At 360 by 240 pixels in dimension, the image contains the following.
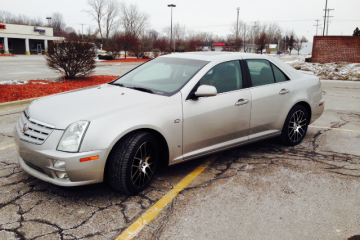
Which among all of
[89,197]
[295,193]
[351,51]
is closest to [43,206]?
[89,197]

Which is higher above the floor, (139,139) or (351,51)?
(351,51)

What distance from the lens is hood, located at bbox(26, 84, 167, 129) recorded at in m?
3.29

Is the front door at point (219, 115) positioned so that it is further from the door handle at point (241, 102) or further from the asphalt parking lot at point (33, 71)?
the asphalt parking lot at point (33, 71)

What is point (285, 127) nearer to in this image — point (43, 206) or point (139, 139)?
point (139, 139)

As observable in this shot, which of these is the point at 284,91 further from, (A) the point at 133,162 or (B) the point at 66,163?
(B) the point at 66,163

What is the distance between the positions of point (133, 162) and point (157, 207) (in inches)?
21.0

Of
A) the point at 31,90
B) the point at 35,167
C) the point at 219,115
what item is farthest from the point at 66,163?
the point at 31,90

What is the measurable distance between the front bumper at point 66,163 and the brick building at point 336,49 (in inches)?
1116

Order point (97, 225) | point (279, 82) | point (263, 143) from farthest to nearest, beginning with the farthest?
point (263, 143) < point (279, 82) < point (97, 225)

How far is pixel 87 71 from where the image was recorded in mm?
14531

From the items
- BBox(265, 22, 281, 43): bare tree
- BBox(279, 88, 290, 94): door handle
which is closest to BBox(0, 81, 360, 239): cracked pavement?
BBox(279, 88, 290, 94): door handle

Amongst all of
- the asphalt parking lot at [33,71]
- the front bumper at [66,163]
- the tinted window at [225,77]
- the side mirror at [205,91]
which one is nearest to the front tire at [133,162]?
the front bumper at [66,163]

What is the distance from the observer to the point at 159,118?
360 centimetres

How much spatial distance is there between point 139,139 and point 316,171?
2.56 meters
